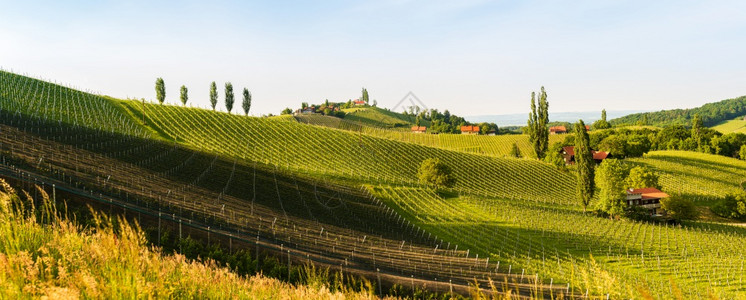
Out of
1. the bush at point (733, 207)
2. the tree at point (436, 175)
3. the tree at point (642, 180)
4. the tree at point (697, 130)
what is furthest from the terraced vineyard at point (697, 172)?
the tree at point (436, 175)

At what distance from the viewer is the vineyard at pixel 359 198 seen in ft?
96.7

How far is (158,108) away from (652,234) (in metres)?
113

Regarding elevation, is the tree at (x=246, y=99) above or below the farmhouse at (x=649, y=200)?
above

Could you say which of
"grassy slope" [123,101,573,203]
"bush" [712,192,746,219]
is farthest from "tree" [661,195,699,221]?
"grassy slope" [123,101,573,203]

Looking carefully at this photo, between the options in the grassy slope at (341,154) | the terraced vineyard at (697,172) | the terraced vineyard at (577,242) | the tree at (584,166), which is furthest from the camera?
the terraced vineyard at (697,172)

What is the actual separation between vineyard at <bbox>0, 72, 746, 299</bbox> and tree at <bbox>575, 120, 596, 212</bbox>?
15.4 ft

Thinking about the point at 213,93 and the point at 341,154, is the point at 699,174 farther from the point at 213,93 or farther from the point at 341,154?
the point at 213,93

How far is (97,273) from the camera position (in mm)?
6629

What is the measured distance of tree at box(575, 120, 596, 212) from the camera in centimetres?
7494

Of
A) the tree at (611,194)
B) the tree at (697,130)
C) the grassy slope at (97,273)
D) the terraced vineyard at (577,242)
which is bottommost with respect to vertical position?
the terraced vineyard at (577,242)

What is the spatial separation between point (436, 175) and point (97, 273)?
241ft

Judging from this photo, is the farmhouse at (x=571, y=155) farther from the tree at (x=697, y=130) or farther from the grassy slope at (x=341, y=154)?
the tree at (x=697, y=130)

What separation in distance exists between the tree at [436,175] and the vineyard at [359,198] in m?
2.53

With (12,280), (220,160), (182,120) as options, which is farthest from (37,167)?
(182,120)
